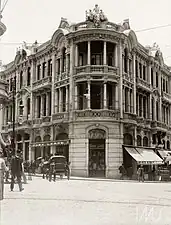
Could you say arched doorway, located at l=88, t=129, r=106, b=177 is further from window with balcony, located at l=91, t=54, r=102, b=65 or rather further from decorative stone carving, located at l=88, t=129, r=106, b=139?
window with balcony, located at l=91, t=54, r=102, b=65

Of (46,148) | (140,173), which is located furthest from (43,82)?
(140,173)

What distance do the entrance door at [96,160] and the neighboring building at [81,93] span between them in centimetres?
2

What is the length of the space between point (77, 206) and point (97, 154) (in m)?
1.90

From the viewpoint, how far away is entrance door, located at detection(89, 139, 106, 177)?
16.2 ft

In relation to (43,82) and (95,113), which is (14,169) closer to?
(43,82)

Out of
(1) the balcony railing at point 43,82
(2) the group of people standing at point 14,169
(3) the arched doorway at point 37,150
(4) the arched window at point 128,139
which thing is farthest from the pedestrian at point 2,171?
(4) the arched window at point 128,139

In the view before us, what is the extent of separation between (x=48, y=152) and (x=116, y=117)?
62.1 inches

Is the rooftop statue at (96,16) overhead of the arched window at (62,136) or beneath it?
overhead

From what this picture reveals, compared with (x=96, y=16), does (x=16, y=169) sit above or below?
below

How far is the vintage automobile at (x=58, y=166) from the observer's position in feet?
12.5

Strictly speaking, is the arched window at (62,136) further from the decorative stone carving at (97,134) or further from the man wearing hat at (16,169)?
the decorative stone carving at (97,134)

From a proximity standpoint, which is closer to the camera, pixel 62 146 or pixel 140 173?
pixel 62 146

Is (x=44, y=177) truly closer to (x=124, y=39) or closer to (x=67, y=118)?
(x=67, y=118)

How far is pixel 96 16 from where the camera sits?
12.7 ft
